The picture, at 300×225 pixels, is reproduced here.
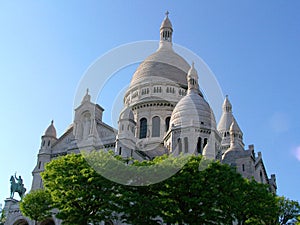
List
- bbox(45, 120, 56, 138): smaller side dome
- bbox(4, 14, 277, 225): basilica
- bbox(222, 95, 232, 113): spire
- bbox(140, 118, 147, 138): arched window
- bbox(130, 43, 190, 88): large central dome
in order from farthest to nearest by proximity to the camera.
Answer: bbox(222, 95, 232, 113): spire
bbox(130, 43, 190, 88): large central dome
bbox(140, 118, 147, 138): arched window
bbox(45, 120, 56, 138): smaller side dome
bbox(4, 14, 277, 225): basilica

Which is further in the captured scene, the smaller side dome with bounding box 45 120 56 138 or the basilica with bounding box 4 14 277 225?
the smaller side dome with bounding box 45 120 56 138

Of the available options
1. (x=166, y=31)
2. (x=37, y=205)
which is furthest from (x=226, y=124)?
(x=37, y=205)

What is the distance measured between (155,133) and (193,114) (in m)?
9.95

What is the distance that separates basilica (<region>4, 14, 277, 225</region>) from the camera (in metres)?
42.5

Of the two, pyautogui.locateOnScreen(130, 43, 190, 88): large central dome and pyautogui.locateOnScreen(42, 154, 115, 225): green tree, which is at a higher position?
pyautogui.locateOnScreen(130, 43, 190, 88): large central dome

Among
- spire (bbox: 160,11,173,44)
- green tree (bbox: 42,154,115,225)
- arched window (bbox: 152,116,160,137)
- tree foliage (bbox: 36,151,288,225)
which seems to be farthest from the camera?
spire (bbox: 160,11,173,44)

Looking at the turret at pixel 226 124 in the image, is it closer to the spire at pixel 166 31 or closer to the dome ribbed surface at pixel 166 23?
the spire at pixel 166 31

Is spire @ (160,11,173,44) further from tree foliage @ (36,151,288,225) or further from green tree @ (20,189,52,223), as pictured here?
tree foliage @ (36,151,288,225)

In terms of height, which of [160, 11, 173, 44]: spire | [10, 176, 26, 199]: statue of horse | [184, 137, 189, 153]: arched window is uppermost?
[160, 11, 173, 44]: spire

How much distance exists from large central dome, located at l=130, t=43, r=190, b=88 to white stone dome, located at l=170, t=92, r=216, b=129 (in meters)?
12.0

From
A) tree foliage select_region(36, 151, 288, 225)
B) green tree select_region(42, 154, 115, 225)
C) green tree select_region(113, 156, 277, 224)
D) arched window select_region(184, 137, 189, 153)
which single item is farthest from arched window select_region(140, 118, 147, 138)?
green tree select_region(42, 154, 115, 225)

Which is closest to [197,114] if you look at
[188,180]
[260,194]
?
[260,194]

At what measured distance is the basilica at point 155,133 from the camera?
42.5m

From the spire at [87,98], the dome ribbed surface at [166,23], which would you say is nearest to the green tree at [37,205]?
the spire at [87,98]
